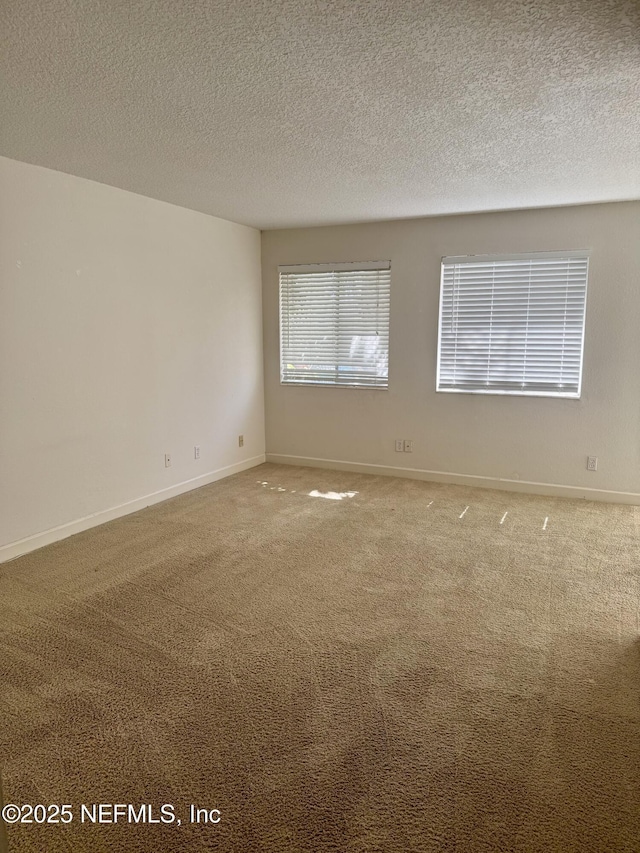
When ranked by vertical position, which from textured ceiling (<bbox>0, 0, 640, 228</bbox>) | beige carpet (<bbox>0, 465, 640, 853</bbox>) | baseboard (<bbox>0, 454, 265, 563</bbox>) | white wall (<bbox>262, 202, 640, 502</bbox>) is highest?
textured ceiling (<bbox>0, 0, 640, 228</bbox>)

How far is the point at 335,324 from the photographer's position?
5711 millimetres

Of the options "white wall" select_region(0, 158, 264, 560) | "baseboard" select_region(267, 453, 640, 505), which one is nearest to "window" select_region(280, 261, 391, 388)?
"white wall" select_region(0, 158, 264, 560)

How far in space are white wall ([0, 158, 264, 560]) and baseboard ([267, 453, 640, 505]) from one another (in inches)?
31.8

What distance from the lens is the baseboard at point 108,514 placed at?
3559 mm

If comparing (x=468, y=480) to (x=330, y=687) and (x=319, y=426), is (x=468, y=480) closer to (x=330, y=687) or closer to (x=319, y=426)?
(x=319, y=426)

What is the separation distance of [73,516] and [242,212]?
9.55 ft

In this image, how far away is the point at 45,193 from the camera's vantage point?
3545 mm

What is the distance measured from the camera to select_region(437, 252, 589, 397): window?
15.4 feet

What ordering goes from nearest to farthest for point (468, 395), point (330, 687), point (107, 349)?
point (330, 687)
point (107, 349)
point (468, 395)

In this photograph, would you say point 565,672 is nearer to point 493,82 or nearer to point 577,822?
point 577,822

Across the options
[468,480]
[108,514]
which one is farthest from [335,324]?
[108,514]

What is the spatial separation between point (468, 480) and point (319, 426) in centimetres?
164

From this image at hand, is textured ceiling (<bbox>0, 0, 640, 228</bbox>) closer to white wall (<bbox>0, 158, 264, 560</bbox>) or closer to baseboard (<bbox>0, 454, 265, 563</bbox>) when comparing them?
white wall (<bbox>0, 158, 264, 560</bbox>)

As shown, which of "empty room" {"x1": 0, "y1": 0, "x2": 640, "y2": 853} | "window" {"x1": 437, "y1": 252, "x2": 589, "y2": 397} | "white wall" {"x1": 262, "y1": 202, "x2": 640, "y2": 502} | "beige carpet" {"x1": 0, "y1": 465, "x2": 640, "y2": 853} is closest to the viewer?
"beige carpet" {"x1": 0, "y1": 465, "x2": 640, "y2": 853}
